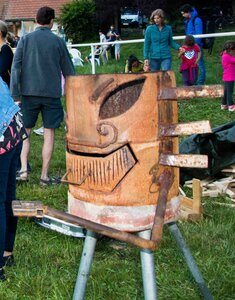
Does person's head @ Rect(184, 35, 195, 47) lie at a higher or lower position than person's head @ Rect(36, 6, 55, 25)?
lower

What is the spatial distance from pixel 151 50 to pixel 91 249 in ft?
23.4

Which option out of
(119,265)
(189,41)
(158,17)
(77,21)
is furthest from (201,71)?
(77,21)

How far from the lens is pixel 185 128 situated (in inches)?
102

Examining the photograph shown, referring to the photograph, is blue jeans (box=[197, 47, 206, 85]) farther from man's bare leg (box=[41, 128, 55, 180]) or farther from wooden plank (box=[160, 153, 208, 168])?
wooden plank (box=[160, 153, 208, 168])

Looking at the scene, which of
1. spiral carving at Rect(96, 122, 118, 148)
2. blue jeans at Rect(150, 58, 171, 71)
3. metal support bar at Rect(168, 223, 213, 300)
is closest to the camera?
spiral carving at Rect(96, 122, 118, 148)

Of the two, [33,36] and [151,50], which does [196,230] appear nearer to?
Answer: [33,36]

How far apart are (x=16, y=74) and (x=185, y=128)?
3.32 metres

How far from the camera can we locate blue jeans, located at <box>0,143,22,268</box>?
345 cm

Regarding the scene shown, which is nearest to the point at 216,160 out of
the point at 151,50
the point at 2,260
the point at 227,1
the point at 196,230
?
the point at 196,230

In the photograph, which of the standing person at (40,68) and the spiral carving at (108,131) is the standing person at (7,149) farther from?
the standing person at (40,68)

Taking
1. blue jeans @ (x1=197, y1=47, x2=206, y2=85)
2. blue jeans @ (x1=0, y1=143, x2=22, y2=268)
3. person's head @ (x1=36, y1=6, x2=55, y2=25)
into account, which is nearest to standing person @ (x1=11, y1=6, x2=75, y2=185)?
person's head @ (x1=36, y1=6, x2=55, y2=25)

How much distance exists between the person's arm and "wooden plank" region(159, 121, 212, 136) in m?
3.20

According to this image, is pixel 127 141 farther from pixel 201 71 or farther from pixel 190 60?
pixel 201 71

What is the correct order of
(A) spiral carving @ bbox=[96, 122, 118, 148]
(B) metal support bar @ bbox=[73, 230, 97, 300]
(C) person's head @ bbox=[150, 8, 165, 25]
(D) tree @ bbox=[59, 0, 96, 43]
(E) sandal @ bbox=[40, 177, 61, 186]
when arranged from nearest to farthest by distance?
(A) spiral carving @ bbox=[96, 122, 118, 148] < (B) metal support bar @ bbox=[73, 230, 97, 300] < (E) sandal @ bbox=[40, 177, 61, 186] < (C) person's head @ bbox=[150, 8, 165, 25] < (D) tree @ bbox=[59, 0, 96, 43]
